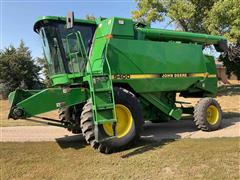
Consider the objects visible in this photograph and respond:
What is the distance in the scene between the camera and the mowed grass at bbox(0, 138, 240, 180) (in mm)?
5801

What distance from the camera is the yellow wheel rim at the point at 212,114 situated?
1035 cm

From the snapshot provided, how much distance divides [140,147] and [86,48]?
2876mm

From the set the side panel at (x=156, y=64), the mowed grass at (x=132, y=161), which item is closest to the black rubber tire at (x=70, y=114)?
the mowed grass at (x=132, y=161)

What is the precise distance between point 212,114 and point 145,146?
3.61 metres

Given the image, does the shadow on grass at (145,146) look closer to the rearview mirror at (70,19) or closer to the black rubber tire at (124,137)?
the black rubber tire at (124,137)

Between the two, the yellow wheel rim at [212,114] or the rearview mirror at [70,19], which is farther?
the yellow wheel rim at [212,114]

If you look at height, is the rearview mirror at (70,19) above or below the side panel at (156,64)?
above

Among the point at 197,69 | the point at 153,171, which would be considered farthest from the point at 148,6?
the point at 153,171

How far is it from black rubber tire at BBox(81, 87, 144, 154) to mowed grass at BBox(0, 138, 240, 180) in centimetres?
21

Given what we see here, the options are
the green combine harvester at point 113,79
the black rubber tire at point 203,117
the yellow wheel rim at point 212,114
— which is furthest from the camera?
the yellow wheel rim at point 212,114

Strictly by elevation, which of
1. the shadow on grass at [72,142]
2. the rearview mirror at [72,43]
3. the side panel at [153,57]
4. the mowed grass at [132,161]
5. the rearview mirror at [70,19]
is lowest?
the mowed grass at [132,161]

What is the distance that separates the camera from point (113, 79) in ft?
27.7

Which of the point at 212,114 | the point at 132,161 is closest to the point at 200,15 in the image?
the point at 212,114

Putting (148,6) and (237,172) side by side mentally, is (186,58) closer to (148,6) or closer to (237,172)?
(237,172)
